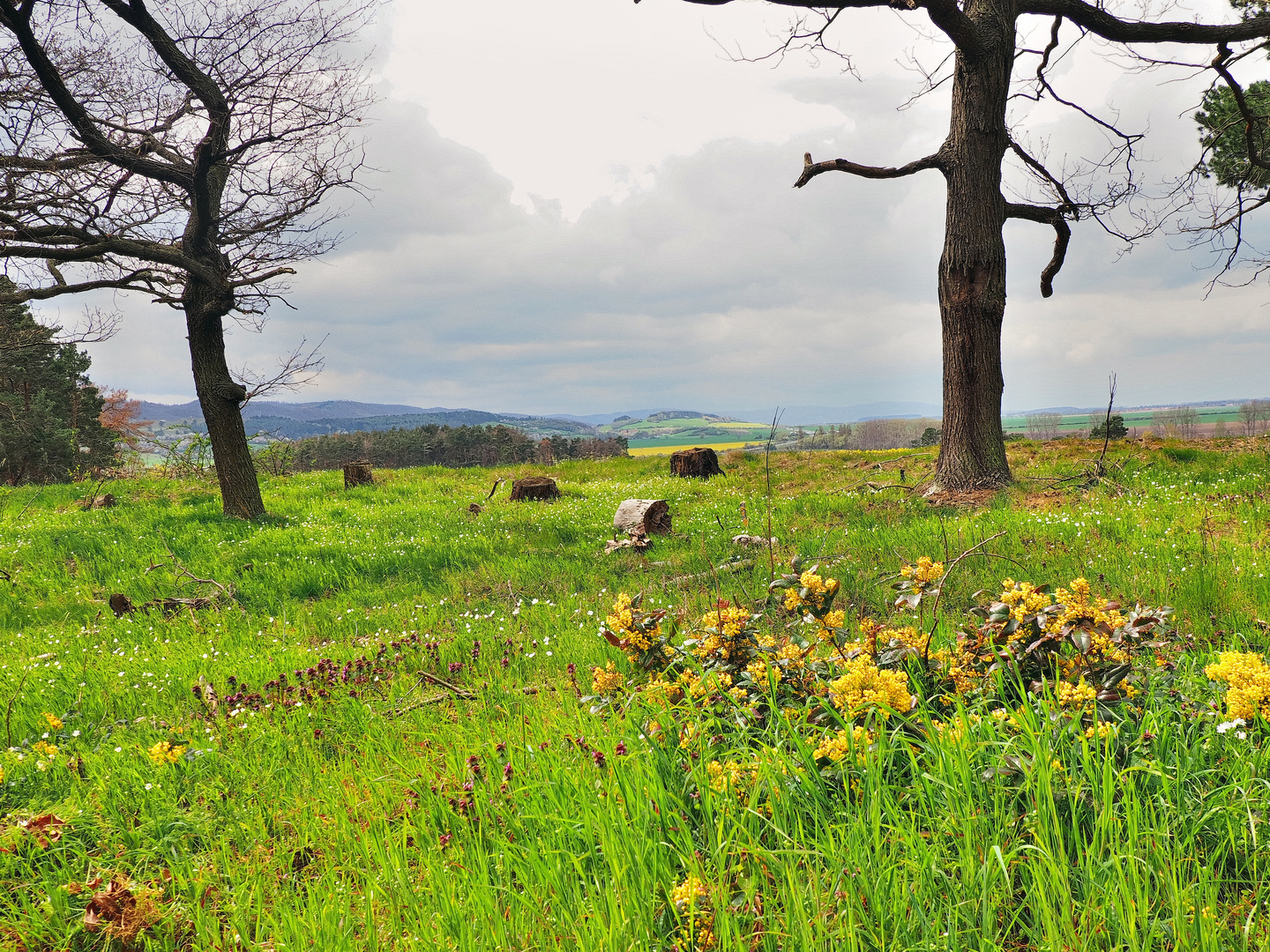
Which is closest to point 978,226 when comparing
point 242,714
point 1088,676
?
point 1088,676

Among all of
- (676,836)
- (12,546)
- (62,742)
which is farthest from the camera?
(12,546)

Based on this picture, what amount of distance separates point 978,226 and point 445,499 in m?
11.1

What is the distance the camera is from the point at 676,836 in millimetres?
2189

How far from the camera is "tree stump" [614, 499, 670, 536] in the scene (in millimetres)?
9367

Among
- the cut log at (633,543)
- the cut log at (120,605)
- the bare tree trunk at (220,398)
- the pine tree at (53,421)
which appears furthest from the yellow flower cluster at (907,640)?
the pine tree at (53,421)

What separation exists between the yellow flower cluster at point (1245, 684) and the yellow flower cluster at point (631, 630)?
7.17 feet

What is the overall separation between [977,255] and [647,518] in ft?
21.3

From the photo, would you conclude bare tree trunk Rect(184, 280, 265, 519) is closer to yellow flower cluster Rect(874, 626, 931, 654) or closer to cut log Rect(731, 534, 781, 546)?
cut log Rect(731, 534, 781, 546)

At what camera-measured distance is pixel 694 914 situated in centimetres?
179

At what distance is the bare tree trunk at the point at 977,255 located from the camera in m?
9.45

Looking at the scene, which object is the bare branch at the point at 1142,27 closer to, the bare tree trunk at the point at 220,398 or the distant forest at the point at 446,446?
the bare tree trunk at the point at 220,398

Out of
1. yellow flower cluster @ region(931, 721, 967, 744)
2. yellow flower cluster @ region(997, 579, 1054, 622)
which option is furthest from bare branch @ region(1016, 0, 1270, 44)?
yellow flower cluster @ region(931, 721, 967, 744)

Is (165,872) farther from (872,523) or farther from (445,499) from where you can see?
(445,499)

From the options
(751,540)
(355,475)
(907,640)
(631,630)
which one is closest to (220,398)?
(355,475)
